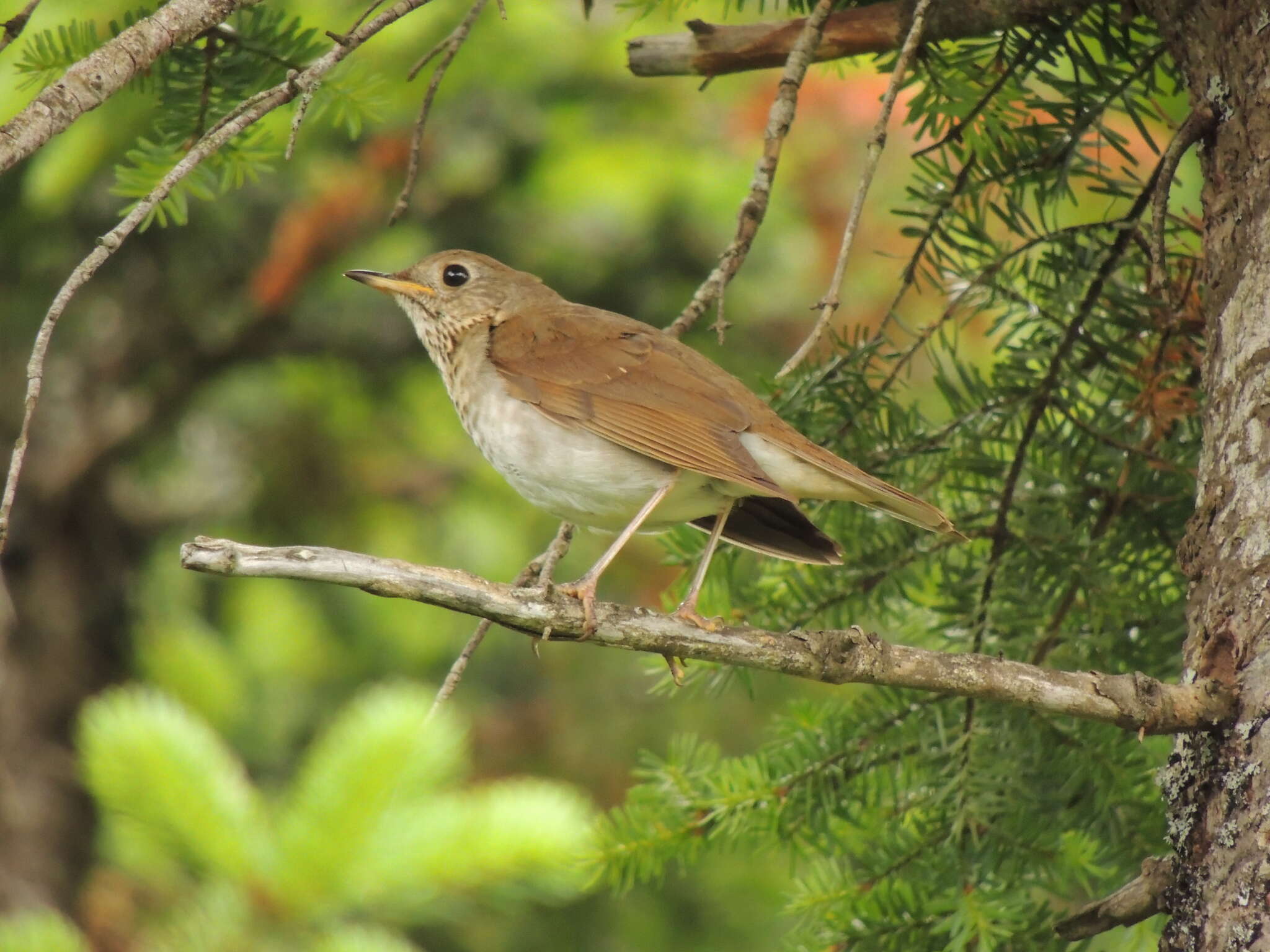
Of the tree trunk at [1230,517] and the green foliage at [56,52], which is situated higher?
the green foliage at [56,52]

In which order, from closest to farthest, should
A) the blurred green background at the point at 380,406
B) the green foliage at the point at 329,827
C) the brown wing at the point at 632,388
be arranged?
the brown wing at the point at 632,388 < the green foliage at the point at 329,827 < the blurred green background at the point at 380,406

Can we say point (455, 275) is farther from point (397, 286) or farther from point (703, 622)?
point (703, 622)

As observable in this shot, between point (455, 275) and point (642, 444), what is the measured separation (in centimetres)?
132

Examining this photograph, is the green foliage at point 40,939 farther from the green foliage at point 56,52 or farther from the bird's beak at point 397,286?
the green foliage at point 56,52

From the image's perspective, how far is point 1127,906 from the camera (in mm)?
2373

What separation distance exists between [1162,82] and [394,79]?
9.32 feet

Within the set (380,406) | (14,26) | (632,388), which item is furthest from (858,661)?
(380,406)

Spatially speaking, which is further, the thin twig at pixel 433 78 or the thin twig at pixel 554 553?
the thin twig at pixel 433 78

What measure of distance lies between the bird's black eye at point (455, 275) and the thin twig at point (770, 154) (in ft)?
4.96

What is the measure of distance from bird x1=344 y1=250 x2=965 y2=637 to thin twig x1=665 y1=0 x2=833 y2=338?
15.5 inches

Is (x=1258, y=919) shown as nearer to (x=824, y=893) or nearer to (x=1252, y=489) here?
(x=1252, y=489)

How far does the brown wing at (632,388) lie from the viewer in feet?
10.1

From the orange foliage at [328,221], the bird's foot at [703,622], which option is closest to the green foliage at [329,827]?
the bird's foot at [703,622]

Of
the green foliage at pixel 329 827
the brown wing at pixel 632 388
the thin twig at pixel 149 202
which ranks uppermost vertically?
the thin twig at pixel 149 202
